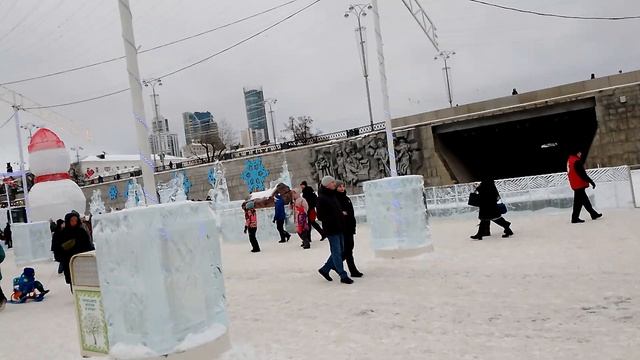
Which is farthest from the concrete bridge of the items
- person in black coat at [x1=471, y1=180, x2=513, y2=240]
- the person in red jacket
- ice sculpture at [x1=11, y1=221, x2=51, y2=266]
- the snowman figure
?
the snowman figure

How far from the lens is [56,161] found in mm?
13805

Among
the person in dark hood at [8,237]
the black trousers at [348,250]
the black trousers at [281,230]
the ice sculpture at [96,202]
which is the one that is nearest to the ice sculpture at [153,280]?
the black trousers at [348,250]

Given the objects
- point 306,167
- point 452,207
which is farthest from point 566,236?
point 306,167

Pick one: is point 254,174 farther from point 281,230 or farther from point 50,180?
point 281,230

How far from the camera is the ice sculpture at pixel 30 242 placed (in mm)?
16391

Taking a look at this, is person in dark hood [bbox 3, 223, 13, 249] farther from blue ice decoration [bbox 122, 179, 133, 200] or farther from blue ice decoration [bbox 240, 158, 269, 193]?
blue ice decoration [bbox 122, 179, 133, 200]

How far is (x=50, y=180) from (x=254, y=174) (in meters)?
19.8

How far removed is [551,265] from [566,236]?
2278 mm

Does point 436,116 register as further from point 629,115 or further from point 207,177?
point 207,177

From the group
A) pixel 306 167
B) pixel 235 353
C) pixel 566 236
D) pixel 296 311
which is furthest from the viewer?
pixel 306 167

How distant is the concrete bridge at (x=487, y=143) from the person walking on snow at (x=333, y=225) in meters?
17.2

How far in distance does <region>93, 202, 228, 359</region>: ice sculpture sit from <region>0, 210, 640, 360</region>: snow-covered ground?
60cm

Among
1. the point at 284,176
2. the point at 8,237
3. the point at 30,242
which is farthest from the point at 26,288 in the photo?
the point at 284,176

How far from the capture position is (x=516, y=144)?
31.9m
